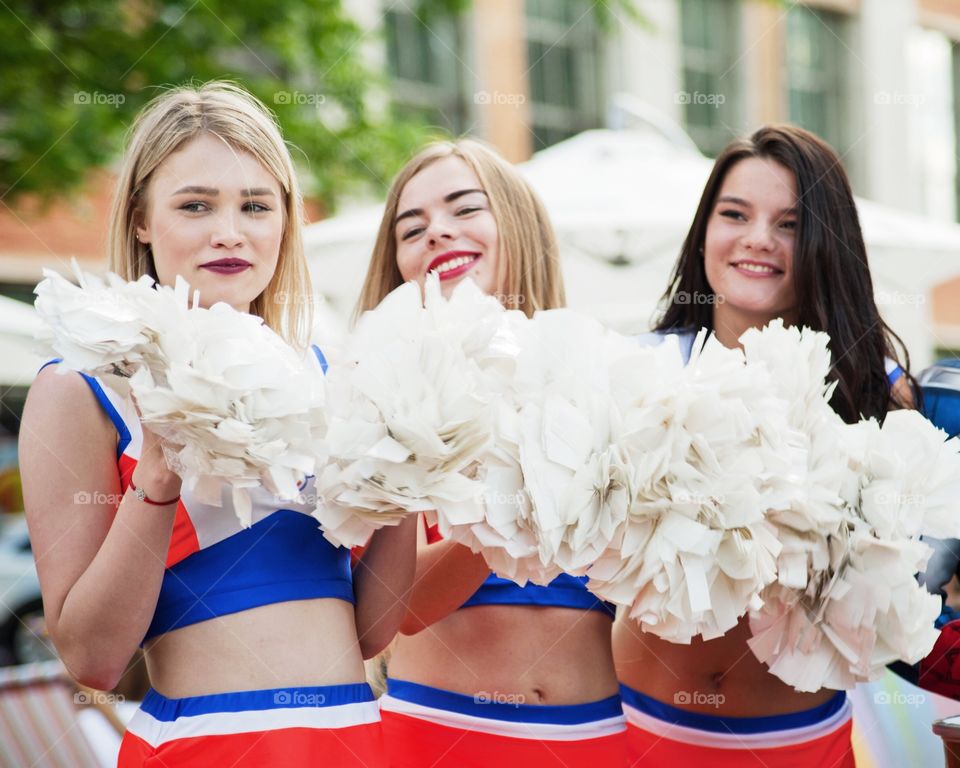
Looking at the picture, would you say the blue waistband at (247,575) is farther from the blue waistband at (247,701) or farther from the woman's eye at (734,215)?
the woman's eye at (734,215)

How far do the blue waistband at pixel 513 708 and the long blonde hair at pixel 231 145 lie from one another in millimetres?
769

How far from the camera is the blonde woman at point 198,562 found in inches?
69.8

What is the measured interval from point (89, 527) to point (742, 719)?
1.37 m

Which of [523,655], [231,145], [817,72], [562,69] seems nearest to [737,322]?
[523,655]

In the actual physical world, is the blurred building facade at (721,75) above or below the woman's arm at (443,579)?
above

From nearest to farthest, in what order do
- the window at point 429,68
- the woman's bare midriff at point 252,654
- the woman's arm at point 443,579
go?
the woman's bare midriff at point 252,654 < the woman's arm at point 443,579 < the window at point 429,68

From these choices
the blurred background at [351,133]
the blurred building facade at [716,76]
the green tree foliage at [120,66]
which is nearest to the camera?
the blurred background at [351,133]

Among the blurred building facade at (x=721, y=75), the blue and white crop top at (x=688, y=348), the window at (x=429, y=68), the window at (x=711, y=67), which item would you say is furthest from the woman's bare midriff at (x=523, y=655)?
the window at (x=711, y=67)

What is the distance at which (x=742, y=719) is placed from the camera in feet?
7.88

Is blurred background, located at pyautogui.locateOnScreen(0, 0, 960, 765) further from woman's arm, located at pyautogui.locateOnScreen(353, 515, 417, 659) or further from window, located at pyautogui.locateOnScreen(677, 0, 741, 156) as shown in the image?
window, located at pyautogui.locateOnScreen(677, 0, 741, 156)

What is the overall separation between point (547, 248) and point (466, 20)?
34.1 ft

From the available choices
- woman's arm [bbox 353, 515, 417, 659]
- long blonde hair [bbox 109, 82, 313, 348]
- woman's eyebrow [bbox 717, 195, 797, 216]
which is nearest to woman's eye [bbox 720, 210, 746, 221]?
woman's eyebrow [bbox 717, 195, 797, 216]

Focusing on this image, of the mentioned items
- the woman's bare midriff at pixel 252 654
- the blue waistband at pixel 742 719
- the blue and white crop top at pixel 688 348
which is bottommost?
the blue waistband at pixel 742 719

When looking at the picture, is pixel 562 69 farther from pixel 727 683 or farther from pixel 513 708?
pixel 513 708
